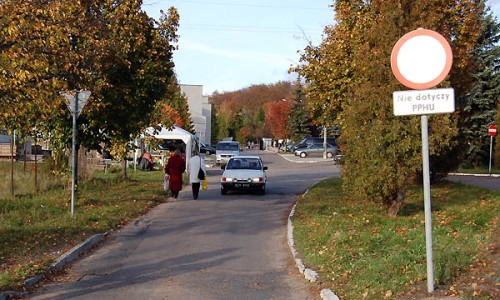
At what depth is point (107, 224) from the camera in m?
12.9

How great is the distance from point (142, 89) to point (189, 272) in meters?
10.0

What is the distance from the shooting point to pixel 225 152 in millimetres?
42781

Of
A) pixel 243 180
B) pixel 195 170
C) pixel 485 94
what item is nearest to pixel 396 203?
pixel 195 170

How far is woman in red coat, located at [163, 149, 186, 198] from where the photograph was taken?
61.5 feet

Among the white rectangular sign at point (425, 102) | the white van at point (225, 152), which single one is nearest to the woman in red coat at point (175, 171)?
the white rectangular sign at point (425, 102)

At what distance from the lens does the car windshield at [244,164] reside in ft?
73.6

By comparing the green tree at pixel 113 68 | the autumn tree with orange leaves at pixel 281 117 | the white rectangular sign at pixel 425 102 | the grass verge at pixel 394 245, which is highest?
the autumn tree with orange leaves at pixel 281 117

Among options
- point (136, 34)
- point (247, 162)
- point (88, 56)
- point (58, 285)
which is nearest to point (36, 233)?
point (58, 285)

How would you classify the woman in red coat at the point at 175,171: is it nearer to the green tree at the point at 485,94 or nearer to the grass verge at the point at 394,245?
the grass verge at the point at 394,245

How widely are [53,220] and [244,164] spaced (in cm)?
1062

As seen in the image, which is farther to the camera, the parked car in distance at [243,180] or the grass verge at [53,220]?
the parked car in distance at [243,180]

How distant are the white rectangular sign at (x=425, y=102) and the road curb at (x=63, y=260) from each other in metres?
5.25

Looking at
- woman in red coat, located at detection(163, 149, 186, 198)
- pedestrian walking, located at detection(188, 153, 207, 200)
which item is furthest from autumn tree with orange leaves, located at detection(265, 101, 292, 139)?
woman in red coat, located at detection(163, 149, 186, 198)

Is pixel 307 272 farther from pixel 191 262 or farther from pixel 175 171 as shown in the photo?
pixel 175 171
